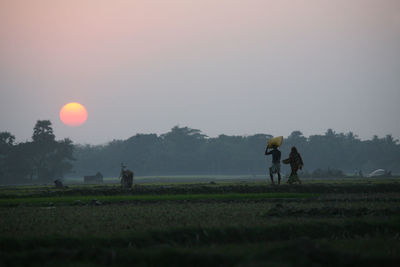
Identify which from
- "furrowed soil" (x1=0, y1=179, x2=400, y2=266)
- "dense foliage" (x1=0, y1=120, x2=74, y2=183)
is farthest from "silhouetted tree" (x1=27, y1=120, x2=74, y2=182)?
"furrowed soil" (x1=0, y1=179, x2=400, y2=266)

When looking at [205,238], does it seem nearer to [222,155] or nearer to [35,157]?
[35,157]

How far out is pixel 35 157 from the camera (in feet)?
286

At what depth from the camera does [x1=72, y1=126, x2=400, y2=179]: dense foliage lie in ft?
367

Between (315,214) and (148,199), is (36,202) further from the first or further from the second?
(315,214)

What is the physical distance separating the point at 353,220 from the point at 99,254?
5834mm

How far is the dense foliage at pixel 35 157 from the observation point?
82.9m

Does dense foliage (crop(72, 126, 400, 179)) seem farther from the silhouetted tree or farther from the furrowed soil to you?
the furrowed soil

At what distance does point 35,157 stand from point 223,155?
4393 centimetres

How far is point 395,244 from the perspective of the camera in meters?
8.70

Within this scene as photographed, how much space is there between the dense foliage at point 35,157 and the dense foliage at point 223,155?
19318 mm

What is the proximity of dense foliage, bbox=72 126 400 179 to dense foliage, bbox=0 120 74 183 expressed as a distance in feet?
63.4

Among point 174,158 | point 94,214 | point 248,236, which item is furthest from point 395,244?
point 174,158

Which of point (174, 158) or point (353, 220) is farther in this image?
point (174, 158)

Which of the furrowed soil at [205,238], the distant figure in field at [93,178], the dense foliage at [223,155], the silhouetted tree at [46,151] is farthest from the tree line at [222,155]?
the furrowed soil at [205,238]
